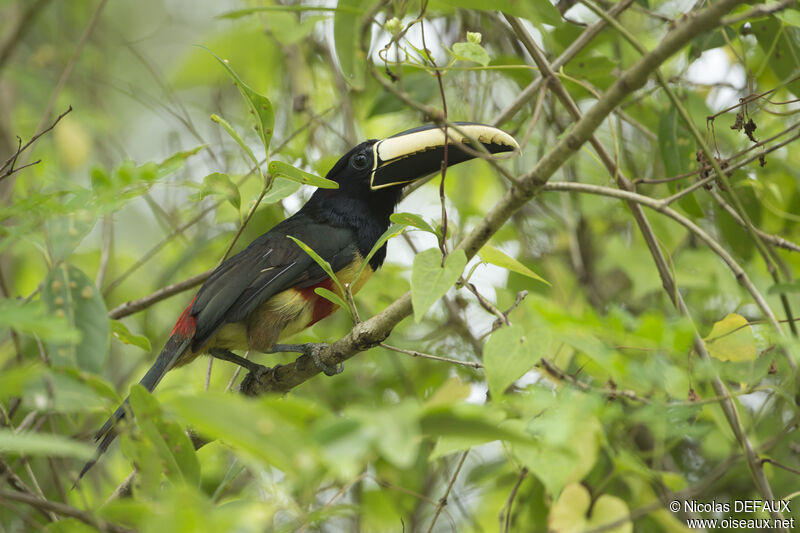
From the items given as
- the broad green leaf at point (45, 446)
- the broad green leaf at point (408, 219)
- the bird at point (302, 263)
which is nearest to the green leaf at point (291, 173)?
the broad green leaf at point (408, 219)

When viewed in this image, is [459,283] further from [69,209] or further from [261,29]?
[261,29]

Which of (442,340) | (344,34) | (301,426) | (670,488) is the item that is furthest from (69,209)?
(442,340)

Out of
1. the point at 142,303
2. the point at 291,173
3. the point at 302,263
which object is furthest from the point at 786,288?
the point at 142,303

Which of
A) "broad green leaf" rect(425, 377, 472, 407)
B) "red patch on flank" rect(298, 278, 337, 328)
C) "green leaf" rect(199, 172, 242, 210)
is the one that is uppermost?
"green leaf" rect(199, 172, 242, 210)

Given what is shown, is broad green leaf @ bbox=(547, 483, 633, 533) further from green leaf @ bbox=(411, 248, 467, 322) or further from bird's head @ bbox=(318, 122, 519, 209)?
bird's head @ bbox=(318, 122, 519, 209)

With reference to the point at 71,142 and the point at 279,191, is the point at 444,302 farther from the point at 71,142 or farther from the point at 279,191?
the point at 71,142

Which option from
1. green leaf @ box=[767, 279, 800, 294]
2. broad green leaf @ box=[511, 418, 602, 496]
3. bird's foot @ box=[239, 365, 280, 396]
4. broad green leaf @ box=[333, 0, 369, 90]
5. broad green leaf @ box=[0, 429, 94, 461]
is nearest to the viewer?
broad green leaf @ box=[0, 429, 94, 461]

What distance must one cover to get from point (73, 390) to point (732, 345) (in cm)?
172

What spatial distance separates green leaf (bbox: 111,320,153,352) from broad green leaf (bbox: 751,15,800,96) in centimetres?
215

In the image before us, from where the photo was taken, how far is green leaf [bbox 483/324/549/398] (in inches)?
64.0

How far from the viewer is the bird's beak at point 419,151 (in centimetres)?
269

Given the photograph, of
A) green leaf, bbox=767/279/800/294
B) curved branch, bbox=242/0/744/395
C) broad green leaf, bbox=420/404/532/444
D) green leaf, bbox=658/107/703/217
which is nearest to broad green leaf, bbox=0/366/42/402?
broad green leaf, bbox=420/404/532/444

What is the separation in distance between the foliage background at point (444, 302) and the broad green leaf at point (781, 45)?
1 cm

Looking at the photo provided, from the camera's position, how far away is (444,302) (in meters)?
3.70
